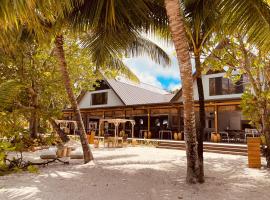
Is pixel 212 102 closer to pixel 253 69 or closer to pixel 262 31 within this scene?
pixel 253 69

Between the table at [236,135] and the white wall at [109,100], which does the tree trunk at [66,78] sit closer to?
the table at [236,135]

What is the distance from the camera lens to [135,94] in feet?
97.0

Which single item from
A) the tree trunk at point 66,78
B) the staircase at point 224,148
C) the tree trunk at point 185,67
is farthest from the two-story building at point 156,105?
the tree trunk at point 185,67

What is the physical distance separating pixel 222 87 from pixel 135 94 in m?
10.4

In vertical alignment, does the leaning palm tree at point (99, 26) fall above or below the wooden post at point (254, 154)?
above

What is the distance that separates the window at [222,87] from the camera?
68.8 ft

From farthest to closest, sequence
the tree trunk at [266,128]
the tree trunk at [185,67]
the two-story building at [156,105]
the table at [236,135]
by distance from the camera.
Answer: the two-story building at [156,105] → the table at [236,135] → the tree trunk at [266,128] → the tree trunk at [185,67]

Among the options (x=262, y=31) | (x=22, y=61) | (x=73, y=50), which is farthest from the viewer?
(x=73, y=50)

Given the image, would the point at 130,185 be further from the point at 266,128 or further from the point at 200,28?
the point at 266,128

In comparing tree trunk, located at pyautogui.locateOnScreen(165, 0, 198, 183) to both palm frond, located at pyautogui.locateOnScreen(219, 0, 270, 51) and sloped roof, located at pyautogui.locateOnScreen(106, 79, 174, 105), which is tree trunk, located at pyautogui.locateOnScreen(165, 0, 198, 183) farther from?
sloped roof, located at pyautogui.locateOnScreen(106, 79, 174, 105)

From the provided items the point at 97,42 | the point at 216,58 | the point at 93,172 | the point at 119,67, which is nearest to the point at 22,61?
the point at 119,67

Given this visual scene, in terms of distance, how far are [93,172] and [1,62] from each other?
32.7 feet

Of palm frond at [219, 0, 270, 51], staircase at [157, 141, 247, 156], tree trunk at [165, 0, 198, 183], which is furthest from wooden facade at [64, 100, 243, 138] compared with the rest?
palm frond at [219, 0, 270, 51]

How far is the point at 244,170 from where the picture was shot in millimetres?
9906
